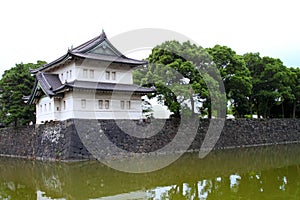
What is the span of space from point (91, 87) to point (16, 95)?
7.76 m

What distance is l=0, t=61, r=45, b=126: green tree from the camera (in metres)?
22.0

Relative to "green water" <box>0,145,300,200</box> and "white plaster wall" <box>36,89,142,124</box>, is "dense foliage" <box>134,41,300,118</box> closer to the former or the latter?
"white plaster wall" <box>36,89,142,124</box>

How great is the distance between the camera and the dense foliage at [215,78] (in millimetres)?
18922

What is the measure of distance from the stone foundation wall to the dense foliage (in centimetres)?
155

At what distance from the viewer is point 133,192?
857cm

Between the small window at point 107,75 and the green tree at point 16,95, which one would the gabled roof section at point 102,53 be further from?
the green tree at point 16,95

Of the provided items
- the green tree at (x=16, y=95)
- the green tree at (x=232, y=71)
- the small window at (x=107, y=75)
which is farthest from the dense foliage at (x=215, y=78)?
the green tree at (x=16, y=95)

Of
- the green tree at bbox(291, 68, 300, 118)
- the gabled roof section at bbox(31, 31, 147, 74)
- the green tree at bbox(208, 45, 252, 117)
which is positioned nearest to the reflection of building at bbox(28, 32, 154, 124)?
the gabled roof section at bbox(31, 31, 147, 74)

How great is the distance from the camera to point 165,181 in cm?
1009

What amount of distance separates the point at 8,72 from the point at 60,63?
5.85 meters

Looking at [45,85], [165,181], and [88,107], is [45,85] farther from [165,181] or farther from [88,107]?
[165,181]

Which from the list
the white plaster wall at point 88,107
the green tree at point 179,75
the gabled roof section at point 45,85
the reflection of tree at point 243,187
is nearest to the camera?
the reflection of tree at point 243,187

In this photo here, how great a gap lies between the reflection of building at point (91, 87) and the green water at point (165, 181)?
14.1ft

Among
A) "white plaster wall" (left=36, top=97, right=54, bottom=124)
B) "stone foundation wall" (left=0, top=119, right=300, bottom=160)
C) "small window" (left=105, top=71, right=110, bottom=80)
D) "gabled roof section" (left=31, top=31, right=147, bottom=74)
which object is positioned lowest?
"stone foundation wall" (left=0, top=119, right=300, bottom=160)
